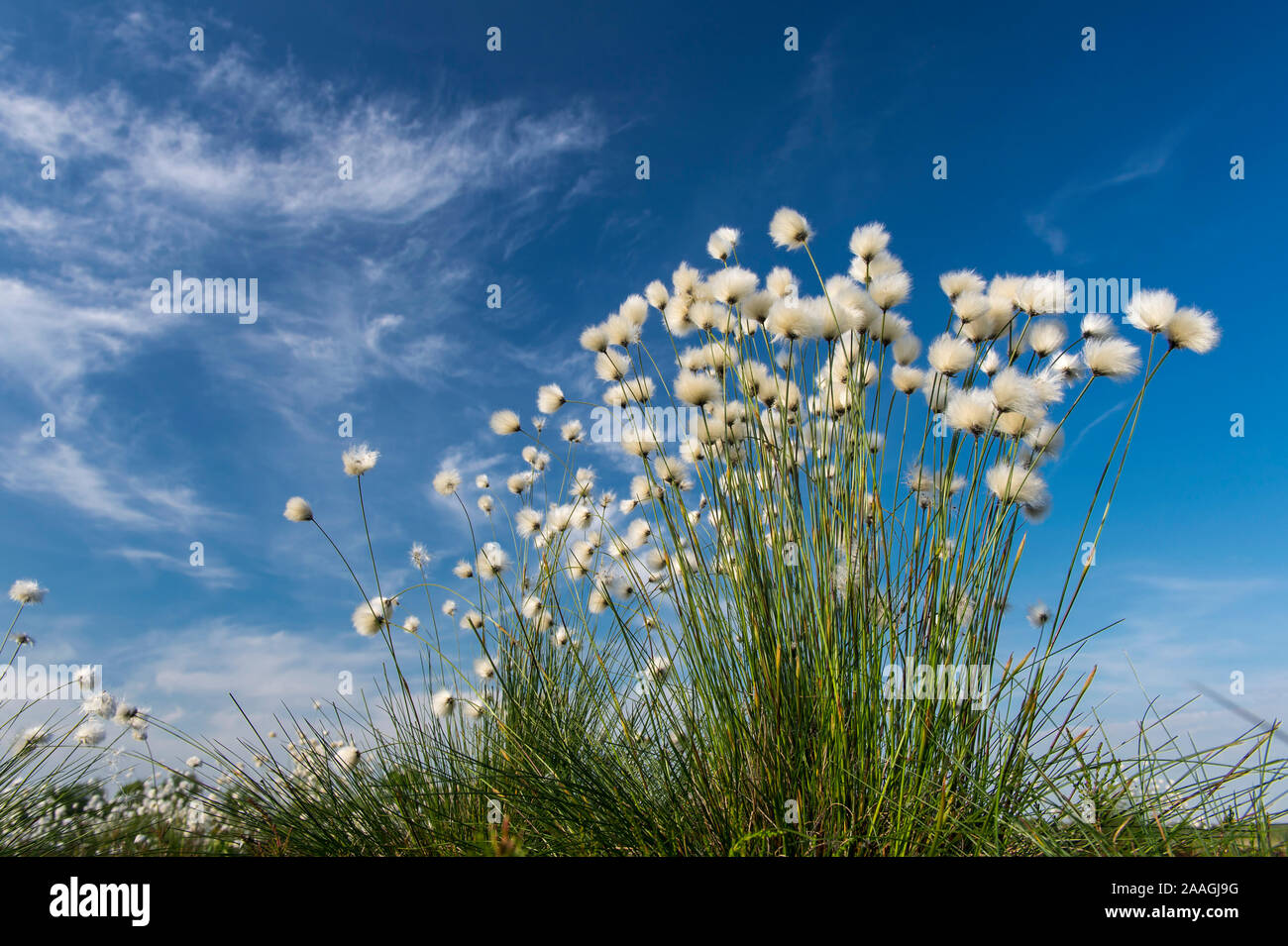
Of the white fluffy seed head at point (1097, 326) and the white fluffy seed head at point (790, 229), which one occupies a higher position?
the white fluffy seed head at point (790, 229)

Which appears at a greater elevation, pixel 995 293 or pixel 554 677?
pixel 995 293

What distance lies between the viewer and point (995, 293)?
3.14 m

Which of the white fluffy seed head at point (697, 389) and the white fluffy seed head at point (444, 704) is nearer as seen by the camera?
the white fluffy seed head at point (697, 389)

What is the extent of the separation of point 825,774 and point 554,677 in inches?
82.2

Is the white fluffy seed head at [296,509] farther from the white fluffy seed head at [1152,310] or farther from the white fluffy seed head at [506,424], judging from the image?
the white fluffy seed head at [1152,310]

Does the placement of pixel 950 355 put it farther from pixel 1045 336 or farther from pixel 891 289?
pixel 1045 336

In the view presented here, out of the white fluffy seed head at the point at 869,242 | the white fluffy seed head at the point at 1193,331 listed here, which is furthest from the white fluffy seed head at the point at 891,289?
the white fluffy seed head at the point at 1193,331

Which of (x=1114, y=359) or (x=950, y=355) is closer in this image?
(x=1114, y=359)

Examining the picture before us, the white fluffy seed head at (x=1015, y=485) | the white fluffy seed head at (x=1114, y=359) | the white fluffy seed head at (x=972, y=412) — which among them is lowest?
the white fluffy seed head at (x=1015, y=485)

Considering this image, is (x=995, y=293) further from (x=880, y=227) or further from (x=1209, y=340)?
(x=1209, y=340)

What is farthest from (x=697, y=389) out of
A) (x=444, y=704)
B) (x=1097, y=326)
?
(x=444, y=704)

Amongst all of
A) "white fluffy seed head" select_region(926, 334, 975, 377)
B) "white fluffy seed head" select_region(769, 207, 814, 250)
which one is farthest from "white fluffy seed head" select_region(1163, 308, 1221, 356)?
"white fluffy seed head" select_region(769, 207, 814, 250)
